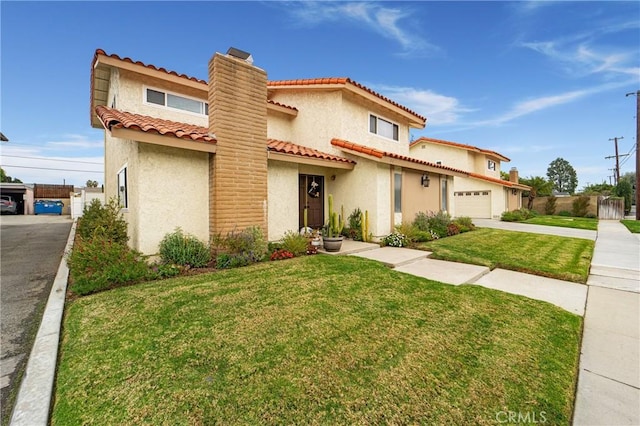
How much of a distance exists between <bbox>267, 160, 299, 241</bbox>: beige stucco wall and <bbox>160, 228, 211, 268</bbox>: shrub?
9.19 feet

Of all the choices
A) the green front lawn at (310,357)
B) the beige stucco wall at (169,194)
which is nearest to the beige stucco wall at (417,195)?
the green front lawn at (310,357)

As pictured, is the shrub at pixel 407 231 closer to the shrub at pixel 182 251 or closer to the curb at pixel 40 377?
the shrub at pixel 182 251

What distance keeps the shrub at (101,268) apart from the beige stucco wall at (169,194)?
1.04 m

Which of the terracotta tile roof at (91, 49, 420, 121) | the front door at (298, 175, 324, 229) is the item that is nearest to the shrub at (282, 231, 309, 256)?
the front door at (298, 175, 324, 229)

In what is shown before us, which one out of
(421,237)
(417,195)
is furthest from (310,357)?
(417,195)

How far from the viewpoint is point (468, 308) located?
185 inches

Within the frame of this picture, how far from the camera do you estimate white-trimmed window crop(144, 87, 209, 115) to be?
988 cm

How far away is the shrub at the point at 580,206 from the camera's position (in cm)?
2805

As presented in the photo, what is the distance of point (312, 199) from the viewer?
12023 millimetres

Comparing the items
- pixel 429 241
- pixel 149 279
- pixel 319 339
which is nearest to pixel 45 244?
pixel 149 279

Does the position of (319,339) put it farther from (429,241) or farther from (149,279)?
(429,241)

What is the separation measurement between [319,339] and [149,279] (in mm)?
4544

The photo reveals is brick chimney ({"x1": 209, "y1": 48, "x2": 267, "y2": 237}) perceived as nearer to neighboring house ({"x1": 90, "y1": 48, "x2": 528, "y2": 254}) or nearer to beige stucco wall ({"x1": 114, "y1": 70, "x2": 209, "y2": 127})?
neighboring house ({"x1": 90, "y1": 48, "x2": 528, "y2": 254})

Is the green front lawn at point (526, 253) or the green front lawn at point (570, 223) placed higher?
the green front lawn at point (570, 223)
